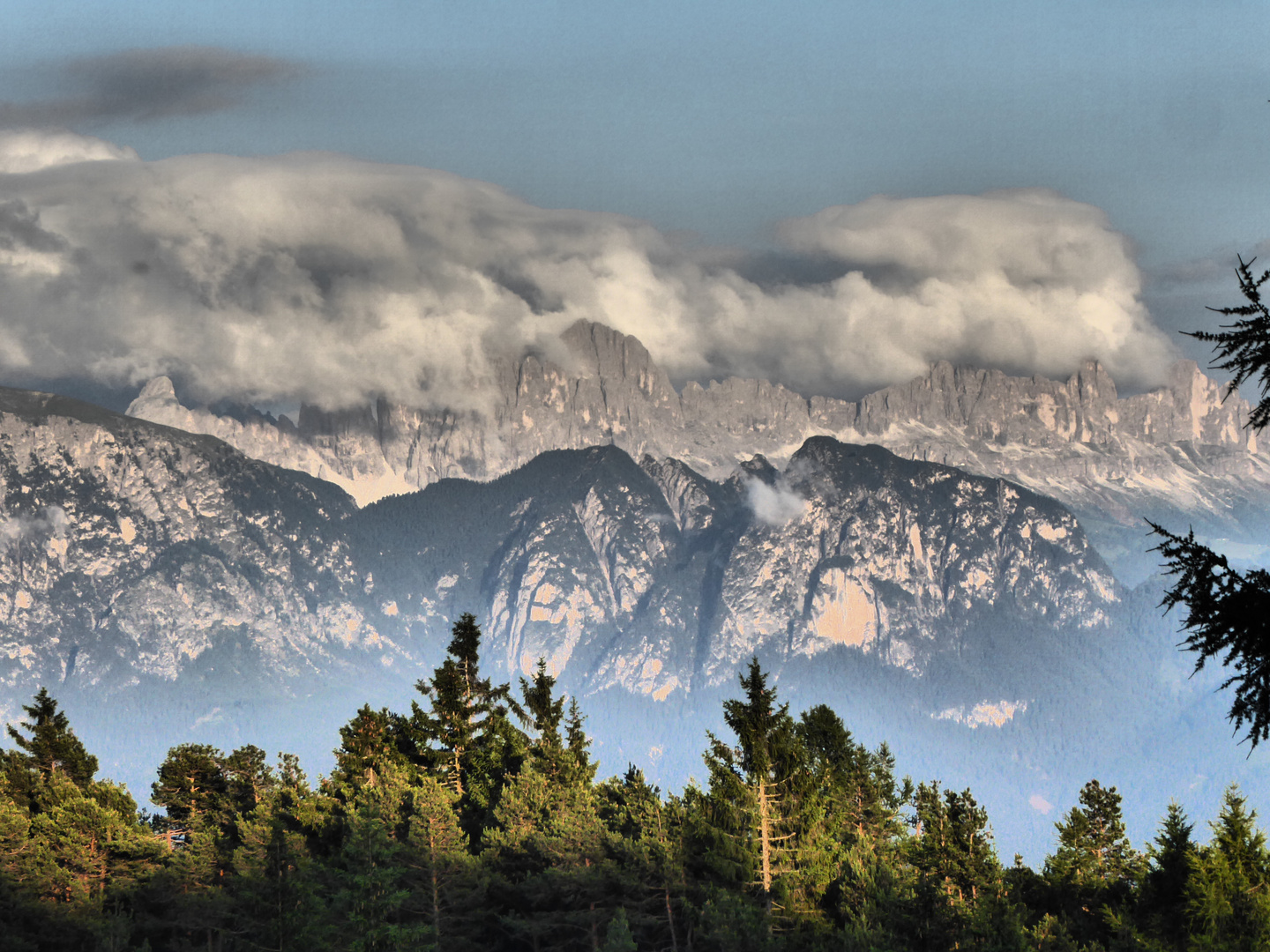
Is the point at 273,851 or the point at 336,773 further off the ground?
the point at 336,773

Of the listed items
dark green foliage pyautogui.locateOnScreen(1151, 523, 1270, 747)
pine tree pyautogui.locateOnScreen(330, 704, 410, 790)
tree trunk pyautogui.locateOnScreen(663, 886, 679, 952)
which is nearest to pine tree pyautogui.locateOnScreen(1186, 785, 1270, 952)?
tree trunk pyautogui.locateOnScreen(663, 886, 679, 952)

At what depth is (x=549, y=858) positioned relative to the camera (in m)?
104

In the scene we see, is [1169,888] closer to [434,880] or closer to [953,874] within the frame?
[953,874]

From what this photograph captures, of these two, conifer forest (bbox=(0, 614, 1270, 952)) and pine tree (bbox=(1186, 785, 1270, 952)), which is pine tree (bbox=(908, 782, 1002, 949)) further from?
pine tree (bbox=(1186, 785, 1270, 952))

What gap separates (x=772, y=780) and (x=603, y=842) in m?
20.1

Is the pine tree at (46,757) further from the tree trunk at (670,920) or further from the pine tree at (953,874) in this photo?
the pine tree at (953,874)

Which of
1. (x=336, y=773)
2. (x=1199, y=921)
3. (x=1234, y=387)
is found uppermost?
(x=336, y=773)

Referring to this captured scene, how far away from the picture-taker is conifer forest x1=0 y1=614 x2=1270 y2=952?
80.8 metres

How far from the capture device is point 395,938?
8612 centimetres

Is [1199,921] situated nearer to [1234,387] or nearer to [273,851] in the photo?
[1234,387]

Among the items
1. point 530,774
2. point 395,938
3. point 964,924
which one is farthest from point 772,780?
point 530,774

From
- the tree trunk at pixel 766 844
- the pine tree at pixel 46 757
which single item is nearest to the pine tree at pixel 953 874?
the tree trunk at pixel 766 844

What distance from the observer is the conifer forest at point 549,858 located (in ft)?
265

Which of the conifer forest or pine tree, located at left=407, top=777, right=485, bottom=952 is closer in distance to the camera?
the conifer forest
